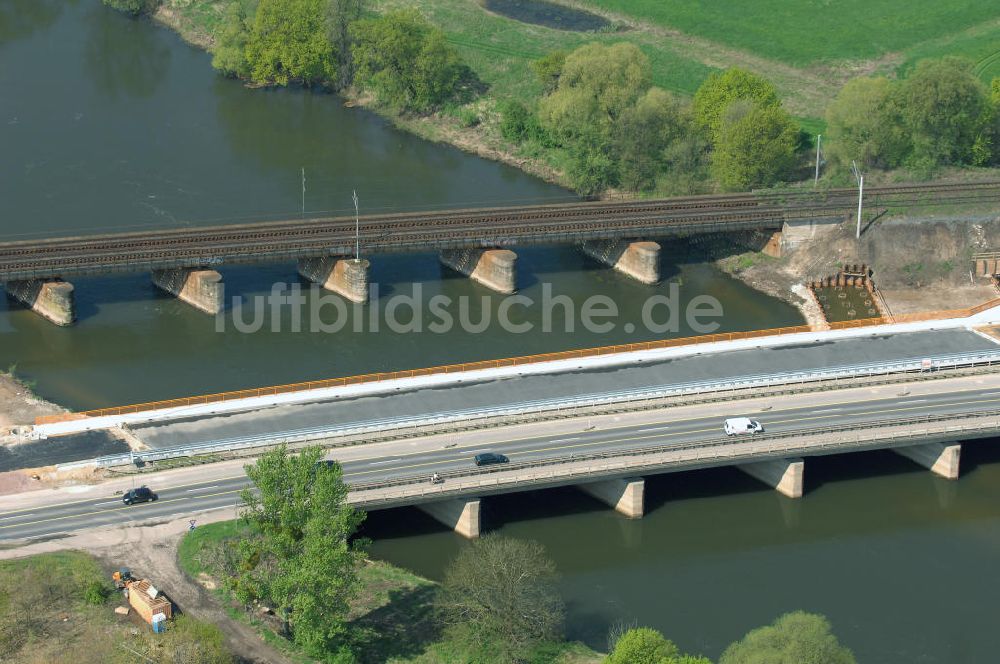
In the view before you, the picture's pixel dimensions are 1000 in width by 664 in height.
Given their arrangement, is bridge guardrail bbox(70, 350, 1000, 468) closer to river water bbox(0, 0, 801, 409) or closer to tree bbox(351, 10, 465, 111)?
river water bbox(0, 0, 801, 409)

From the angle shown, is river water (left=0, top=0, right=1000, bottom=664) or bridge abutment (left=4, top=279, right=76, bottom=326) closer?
river water (left=0, top=0, right=1000, bottom=664)

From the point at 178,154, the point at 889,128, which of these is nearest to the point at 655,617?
the point at 889,128

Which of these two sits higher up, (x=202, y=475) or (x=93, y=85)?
(x=93, y=85)

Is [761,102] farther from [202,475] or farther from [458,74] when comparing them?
[202,475]

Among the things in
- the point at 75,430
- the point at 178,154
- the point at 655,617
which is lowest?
the point at 655,617

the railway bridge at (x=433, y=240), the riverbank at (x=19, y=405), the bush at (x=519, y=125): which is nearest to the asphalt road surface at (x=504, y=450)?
the riverbank at (x=19, y=405)

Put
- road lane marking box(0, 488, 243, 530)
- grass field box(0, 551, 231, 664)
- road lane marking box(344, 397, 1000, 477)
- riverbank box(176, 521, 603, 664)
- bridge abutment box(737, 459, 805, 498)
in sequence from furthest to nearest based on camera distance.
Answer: bridge abutment box(737, 459, 805, 498)
road lane marking box(344, 397, 1000, 477)
road lane marking box(0, 488, 243, 530)
riverbank box(176, 521, 603, 664)
grass field box(0, 551, 231, 664)

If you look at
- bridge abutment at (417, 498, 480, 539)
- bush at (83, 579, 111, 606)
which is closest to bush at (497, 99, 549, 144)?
bridge abutment at (417, 498, 480, 539)

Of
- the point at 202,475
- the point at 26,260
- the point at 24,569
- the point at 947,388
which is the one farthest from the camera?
the point at 26,260
